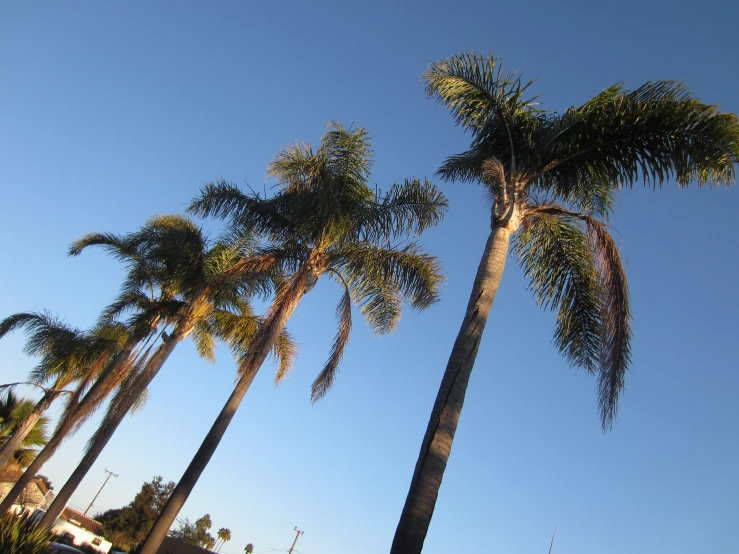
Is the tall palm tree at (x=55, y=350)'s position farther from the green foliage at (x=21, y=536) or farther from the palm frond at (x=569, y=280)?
the palm frond at (x=569, y=280)

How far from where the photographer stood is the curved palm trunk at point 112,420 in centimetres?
1246

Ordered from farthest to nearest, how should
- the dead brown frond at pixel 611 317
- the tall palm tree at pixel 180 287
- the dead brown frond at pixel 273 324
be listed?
the tall palm tree at pixel 180 287, the dead brown frond at pixel 273 324, the dead brown frond at pixel 611 317

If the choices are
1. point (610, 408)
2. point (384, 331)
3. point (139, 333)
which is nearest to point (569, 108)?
point (610, 408)

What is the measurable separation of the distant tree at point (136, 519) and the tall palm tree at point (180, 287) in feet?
150

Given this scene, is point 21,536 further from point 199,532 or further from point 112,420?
point 199,532

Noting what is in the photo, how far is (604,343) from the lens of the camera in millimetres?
8164

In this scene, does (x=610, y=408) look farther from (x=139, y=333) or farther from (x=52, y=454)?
(x=52, y=454)

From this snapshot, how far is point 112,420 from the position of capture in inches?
504

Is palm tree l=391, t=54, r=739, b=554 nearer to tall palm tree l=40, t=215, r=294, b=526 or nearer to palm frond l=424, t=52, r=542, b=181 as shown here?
palm frond l=424, t=52, r=542, b=181

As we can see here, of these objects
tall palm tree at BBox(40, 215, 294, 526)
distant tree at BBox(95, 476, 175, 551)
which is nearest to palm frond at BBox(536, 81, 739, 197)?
tall palm tree at BBox(40, 215, 294, 526)

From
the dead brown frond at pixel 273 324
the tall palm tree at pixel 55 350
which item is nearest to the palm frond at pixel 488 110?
the dead brown frond at pixel 273 324

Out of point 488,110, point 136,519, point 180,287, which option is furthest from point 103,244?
point 136,519

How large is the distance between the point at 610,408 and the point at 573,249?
3241 mm

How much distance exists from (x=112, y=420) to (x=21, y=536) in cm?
422
